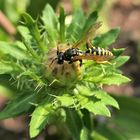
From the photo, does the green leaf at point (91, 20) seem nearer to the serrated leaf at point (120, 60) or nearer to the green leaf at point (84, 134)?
the serrated leaf at point (120, 60)

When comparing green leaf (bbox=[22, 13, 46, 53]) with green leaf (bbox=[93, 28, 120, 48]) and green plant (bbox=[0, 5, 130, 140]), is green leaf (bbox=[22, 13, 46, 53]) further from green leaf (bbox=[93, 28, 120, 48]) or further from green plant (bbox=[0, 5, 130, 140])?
green leaf (bbox=[93, 28, 120, 48])

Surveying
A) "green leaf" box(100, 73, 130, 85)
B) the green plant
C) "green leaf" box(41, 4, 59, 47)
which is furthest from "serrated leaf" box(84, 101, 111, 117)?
"green leaf" box(41, 4, 59, 47)

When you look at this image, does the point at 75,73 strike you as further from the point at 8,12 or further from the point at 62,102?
the point at 8,12

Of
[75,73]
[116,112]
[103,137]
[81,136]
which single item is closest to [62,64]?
[75,73]

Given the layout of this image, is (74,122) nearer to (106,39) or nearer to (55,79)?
(55,79)

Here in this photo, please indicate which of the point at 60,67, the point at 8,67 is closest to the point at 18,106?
the point at 8,67

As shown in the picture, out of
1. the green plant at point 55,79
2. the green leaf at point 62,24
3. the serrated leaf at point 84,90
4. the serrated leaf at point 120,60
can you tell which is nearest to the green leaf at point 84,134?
the green plant at point 55,79
